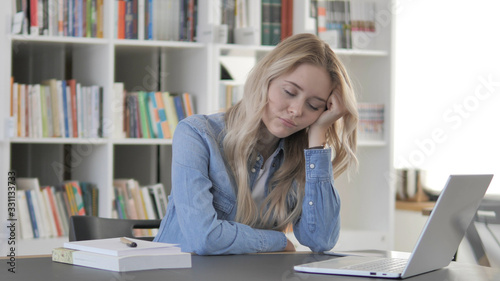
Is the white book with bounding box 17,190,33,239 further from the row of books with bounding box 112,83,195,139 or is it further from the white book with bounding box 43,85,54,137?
the row of books with bounding box 112,83,195,139

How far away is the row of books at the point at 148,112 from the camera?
3037mm

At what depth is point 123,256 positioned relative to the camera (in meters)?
1.35

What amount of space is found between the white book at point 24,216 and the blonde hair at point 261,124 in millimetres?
1263

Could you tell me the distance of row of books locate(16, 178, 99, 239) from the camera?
2.88 meters

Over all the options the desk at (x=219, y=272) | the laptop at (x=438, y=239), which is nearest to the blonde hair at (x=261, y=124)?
the desk at (x=219, y=272)

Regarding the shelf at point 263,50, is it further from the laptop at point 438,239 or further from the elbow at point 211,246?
the laptop at point 438,239

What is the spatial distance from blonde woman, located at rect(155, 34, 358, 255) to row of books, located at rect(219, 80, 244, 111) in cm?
118

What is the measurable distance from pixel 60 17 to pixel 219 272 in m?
1.90

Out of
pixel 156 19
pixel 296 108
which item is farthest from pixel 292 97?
pixel 156 19

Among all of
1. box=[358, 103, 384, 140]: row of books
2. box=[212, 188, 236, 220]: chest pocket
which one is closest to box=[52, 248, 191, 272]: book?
box=[212, 188, 236, 220]: chest pocket

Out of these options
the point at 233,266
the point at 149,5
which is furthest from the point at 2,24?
the point at 233,266

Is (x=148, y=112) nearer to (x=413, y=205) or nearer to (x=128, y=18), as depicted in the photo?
(x=128, y=18)

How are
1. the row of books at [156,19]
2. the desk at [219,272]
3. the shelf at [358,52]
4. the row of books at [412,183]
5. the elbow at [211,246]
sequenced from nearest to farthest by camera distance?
1. the desk at [219,272]
2. the elbow at [211,246]
3. the row of books at [156,19]
4. the shelf at [358,52]
5. the row of books at [412,183]

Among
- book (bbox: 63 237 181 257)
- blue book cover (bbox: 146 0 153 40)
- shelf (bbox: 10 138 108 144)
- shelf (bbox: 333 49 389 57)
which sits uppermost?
blue book cover (bbox: 146 0 153 40)
